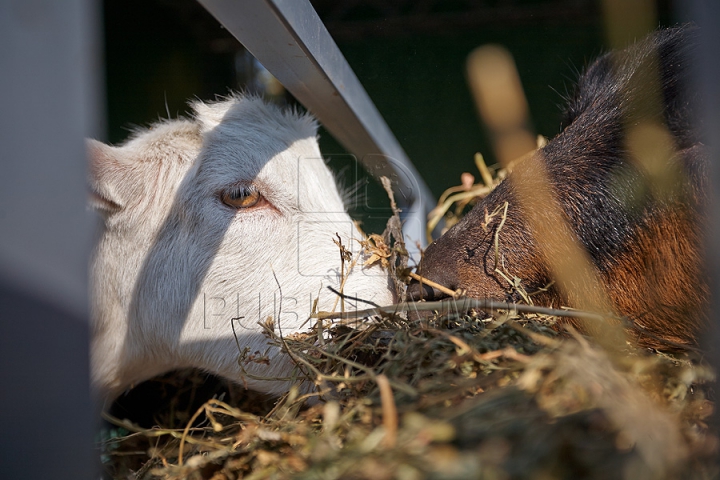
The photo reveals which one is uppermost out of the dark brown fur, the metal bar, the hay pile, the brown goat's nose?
the metal bar

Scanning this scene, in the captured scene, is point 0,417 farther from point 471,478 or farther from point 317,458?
point 471,478

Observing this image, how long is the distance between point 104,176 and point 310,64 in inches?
38.9

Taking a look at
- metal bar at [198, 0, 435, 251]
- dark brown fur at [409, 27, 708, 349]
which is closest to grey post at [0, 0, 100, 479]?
metal bar at [198, 0, 435, 251]

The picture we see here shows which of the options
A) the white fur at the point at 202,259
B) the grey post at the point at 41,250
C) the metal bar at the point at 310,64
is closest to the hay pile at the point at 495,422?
the grey post at the point at 41,250

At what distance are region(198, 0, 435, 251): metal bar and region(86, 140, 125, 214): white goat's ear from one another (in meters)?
0.81

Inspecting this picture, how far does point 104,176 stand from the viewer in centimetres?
201

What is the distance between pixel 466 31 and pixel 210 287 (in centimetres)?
579

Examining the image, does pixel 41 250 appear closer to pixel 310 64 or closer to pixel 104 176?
pixel 310 64

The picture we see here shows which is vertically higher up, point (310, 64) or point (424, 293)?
point (310, 64)

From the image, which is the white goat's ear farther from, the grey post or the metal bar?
the grey post

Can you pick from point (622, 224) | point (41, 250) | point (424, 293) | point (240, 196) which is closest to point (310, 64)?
point (240, 196)

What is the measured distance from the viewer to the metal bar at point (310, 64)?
1300 mm

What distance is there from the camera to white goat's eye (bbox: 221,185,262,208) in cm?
212

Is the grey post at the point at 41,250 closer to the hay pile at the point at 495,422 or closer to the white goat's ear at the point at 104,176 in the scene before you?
the hay pile at the point at 495,422
